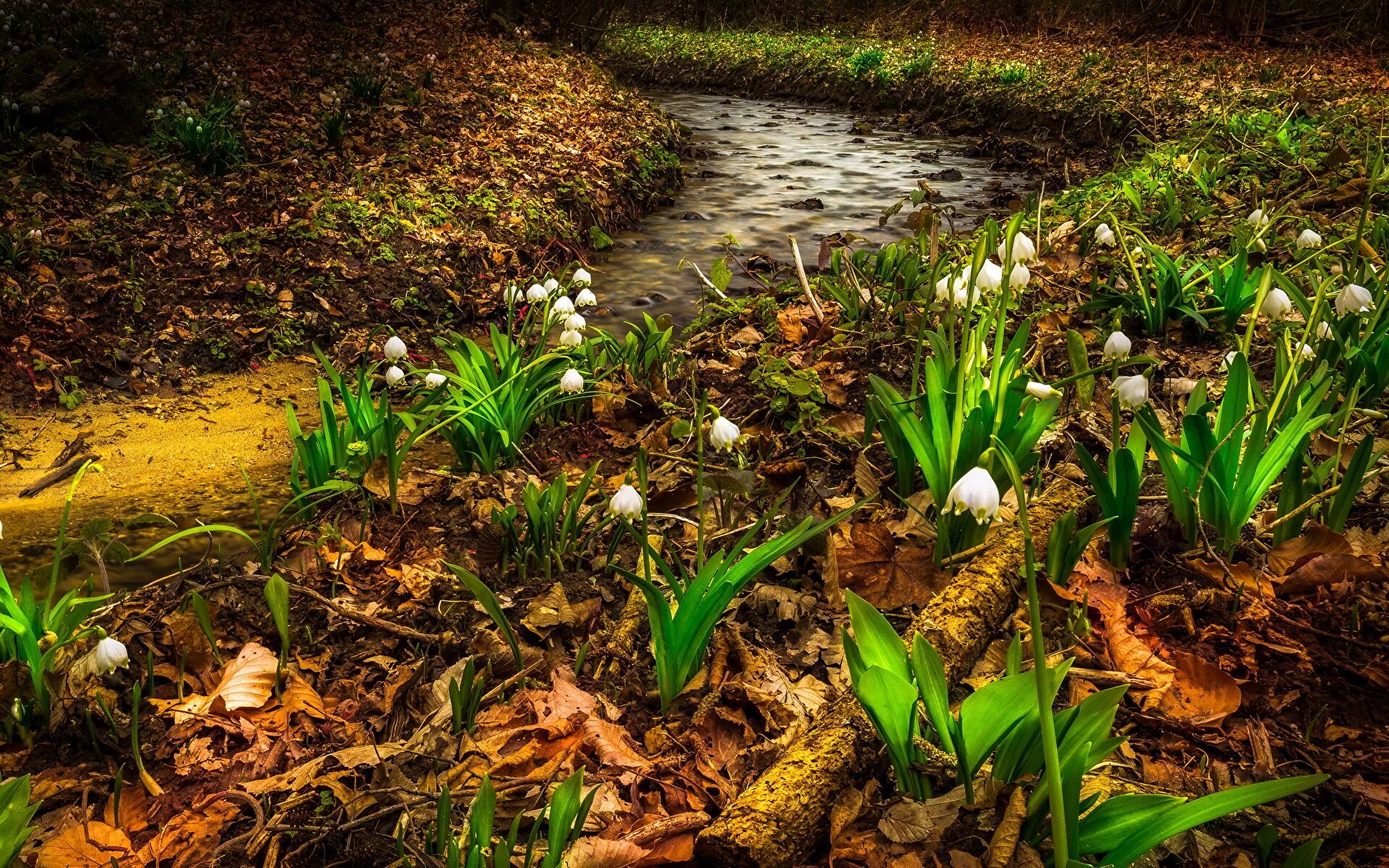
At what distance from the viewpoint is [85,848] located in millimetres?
1744

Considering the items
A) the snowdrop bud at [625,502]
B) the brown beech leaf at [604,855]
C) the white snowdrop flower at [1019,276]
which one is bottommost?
the brown beech leaf at [604,855]

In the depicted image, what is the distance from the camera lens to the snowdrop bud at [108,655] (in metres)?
1.96

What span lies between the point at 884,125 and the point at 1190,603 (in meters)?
11.0

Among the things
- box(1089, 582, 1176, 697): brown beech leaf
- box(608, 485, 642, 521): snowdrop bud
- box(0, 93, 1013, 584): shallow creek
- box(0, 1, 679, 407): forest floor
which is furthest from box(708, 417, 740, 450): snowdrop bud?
box(0, 1, 679, 407): forest floor

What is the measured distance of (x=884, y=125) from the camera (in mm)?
11961

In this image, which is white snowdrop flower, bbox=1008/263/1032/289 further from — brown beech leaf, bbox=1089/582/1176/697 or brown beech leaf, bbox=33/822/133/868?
brown beech leaf, bbox=33/822/133/868

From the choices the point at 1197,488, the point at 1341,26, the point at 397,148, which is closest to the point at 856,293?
the point at 1197,488

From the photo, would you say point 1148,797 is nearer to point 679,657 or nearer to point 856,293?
point 679,657

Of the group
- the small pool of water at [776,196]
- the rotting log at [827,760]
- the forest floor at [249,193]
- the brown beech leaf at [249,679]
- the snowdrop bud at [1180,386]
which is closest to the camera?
the rotting log at [827,760]

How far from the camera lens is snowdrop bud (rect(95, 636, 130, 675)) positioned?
196cm

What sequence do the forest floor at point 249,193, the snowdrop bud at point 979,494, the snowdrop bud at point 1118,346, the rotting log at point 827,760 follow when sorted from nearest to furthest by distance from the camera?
the rotting log at point 827,760
the snowdrop bud at point 979,494
the snowdrop bud at point 1118,346
the forest floor at point 249,193

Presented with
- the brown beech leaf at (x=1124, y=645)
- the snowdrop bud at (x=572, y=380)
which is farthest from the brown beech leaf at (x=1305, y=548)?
the snowdrop bud at (x=572, y=380)

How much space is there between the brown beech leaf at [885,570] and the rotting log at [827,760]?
166 millimetres

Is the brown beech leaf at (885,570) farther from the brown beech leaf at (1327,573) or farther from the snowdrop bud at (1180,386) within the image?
the snowdrop bud at (1180,386)
